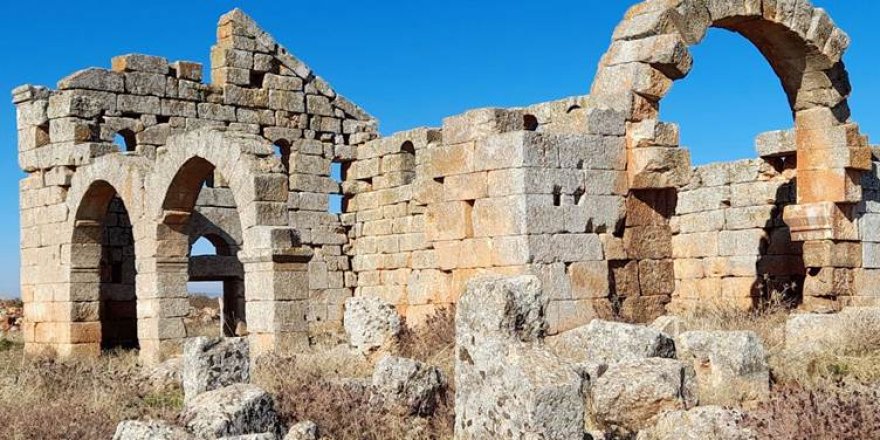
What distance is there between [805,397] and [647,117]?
5526mm

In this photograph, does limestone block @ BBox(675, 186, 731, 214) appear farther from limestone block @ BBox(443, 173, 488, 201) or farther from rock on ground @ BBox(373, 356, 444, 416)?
rock on ground @ BBox(373, 356, 444, 416)

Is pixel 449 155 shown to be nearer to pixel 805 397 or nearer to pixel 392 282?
pixel 805 397

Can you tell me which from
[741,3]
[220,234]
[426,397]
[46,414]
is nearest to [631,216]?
[741,3]

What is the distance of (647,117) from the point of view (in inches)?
506

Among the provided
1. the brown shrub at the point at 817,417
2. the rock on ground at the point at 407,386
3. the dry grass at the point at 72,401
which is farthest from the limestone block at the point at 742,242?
the rock on ground at the point at 407,386

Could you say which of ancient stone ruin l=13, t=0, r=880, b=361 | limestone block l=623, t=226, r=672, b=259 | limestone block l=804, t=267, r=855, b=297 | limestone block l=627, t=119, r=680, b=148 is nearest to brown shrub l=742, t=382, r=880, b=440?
ancient stone ruin l=13, t=0, r=880, b=361

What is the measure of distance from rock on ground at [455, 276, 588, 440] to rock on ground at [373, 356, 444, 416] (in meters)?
1.54

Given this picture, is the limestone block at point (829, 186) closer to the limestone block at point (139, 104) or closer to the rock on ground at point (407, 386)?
the rock on ground at point (407, 386)

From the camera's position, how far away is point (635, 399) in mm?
A: 7691

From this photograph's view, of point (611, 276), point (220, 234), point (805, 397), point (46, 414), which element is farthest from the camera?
point (220, 234)

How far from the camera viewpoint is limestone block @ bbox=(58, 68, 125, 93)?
18.0 m

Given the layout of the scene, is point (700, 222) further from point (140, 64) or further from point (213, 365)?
point (213, 365)

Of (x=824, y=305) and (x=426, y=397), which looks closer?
(x=426, y=397)

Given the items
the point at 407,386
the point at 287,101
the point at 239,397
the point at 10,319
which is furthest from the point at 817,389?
the point at 10,319
